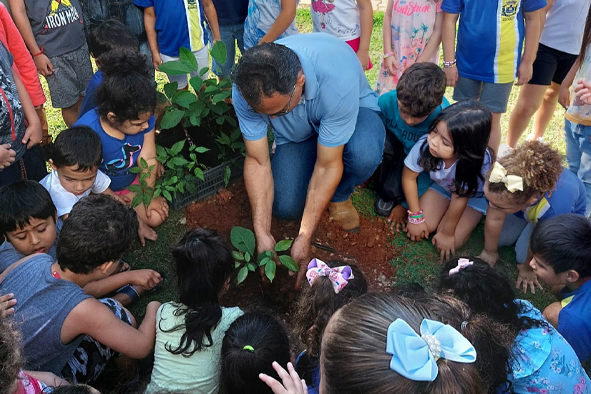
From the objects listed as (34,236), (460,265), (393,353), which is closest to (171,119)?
(34,236)

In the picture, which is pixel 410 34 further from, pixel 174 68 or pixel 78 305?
pixel 78 305

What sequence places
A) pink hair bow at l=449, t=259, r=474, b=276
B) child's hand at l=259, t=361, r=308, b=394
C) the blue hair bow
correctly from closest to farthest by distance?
the blue hair bow < child's hand at l=259, t=361, r=308, b=394 < pink hair bow at l=449, t=259, r=474, b=276

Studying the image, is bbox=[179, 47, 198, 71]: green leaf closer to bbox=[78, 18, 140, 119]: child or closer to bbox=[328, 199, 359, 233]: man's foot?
bbox=[78, 18, 140, 119]: child

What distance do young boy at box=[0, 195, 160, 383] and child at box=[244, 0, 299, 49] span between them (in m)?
1.83

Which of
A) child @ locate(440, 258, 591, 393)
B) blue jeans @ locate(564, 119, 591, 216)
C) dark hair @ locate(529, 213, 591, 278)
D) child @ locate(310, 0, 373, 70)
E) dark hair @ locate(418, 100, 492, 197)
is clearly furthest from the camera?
child @ locate(310, 0, 373, 70)

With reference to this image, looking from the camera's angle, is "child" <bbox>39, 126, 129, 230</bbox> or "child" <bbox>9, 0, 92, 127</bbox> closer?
"child" <bbox>39, 126, 129, 230</bbox>

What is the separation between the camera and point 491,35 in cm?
311

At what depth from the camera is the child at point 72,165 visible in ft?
7.87

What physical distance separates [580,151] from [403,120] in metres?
1.21

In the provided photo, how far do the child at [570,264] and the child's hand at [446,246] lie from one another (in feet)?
2.37

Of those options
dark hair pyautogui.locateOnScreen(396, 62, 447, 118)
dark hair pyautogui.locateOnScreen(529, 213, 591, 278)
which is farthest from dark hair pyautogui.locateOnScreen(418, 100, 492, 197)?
dark hair pyautogui.locateOnScreen(529, 213, 591, 278)

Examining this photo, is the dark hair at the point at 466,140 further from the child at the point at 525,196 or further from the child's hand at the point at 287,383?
the child's hand at the point at 287,383

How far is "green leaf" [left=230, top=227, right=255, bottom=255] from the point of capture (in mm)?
2336

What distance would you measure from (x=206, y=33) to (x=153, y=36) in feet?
1.38
